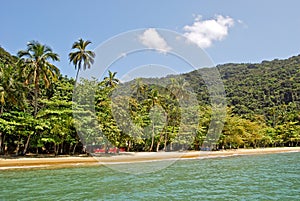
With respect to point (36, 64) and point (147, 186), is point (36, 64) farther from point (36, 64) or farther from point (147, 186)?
point (147, 186)

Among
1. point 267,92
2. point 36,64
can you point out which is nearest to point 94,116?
point 36,64

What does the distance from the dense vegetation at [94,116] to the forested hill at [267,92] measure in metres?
11.4

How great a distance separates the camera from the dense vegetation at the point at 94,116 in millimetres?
25578

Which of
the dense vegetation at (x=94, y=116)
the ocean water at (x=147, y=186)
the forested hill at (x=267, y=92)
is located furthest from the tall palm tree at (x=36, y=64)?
the forested hill at (x=267, y=92)

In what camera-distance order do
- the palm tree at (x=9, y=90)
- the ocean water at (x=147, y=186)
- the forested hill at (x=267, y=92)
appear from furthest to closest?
the forested hill at (x=267, y=92) → the palm tree at (x=9, y=90) → the ocean water at (x=147, y=186)

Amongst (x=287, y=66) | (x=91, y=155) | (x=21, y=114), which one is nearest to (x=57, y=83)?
(x=21, y=114)

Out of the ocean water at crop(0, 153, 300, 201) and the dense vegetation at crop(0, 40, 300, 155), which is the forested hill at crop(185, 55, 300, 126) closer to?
the dense vegetation at crop(0, 40, 300, 155)

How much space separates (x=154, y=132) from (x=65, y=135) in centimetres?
1290

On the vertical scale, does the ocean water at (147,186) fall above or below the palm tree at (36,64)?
below

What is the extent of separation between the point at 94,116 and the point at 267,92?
6514 centimetres

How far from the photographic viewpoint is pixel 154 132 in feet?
123

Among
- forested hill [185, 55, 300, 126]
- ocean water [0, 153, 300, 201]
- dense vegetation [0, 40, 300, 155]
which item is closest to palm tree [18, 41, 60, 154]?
dense vegetation [0, 40, 300, 155]

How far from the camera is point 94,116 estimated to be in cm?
2689

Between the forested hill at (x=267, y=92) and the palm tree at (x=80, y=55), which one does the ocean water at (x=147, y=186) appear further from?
the forested hill at (x=267, y=92)
